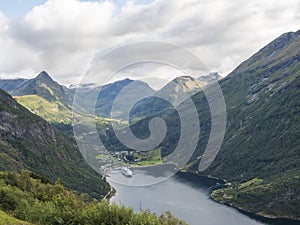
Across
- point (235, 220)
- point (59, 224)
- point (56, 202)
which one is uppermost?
point (235, 220)

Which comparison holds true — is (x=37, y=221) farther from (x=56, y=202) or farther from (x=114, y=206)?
(x=114, y=206)

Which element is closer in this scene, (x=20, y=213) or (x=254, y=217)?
(x=20, y=213)

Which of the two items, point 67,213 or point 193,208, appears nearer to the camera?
point 67,213

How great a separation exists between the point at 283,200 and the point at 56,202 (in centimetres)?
16555

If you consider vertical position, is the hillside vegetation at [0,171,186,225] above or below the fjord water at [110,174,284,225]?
below

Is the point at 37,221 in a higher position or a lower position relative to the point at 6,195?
lower

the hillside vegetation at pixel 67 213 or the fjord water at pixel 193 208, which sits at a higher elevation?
the fjord water at pixel 193 208

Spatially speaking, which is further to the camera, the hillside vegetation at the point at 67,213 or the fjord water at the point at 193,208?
the fjord water at the point at 193,208

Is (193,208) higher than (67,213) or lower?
higher

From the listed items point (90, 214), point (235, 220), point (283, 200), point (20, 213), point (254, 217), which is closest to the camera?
point (90, 214)

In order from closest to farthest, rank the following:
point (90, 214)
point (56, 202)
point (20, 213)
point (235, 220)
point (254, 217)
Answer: point (90, 214)
point (20, 213)
point (56, 202)
point (235, 220)
point (254, 217)

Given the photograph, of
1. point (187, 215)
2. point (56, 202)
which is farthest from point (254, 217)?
point (56, 202)

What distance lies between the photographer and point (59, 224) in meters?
51.7

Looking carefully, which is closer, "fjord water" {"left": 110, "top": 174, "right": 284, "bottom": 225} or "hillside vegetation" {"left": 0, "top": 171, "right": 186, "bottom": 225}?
"hillside vegetation" {"left": 0, "top": 171, "right": 186, "bottom": 225}
